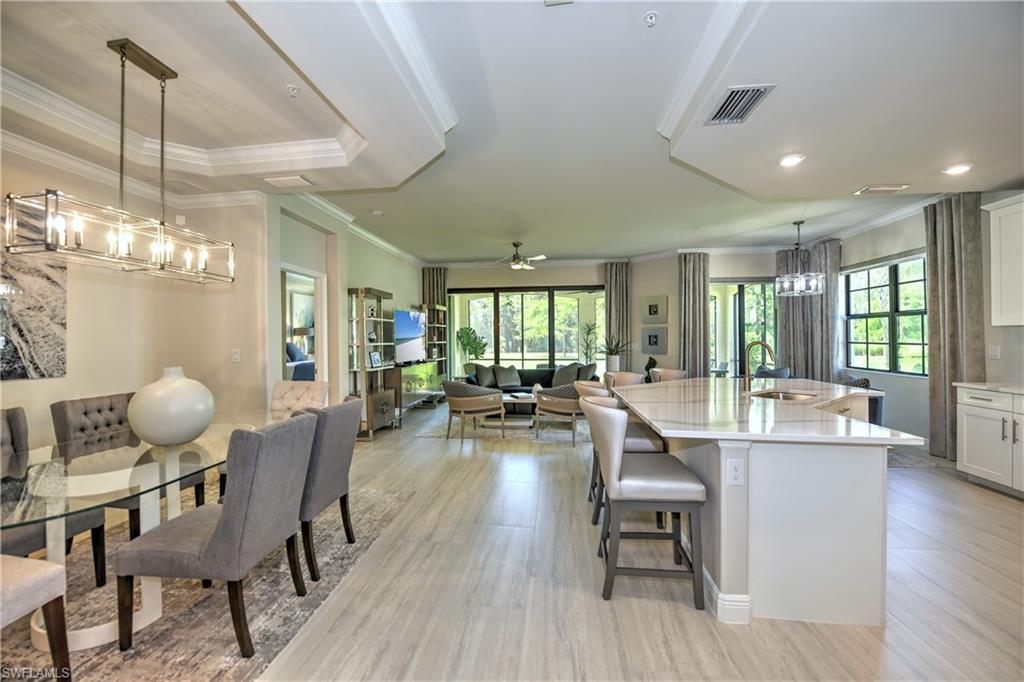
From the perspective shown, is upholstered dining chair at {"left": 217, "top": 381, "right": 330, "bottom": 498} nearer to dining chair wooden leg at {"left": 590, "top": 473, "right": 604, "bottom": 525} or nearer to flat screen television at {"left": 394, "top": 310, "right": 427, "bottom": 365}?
dining chair wooden leg at {"left": 590, "top": 473, "right": 604, "bottom": 525}

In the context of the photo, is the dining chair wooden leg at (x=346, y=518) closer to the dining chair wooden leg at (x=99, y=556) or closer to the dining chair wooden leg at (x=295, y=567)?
the dining chair wooden leg at (x=295, y=567)

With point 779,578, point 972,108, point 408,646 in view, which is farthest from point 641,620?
point 972,108

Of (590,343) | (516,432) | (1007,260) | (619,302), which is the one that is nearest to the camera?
(1007,260)

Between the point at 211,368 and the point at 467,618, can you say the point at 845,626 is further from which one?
the point at 211,368

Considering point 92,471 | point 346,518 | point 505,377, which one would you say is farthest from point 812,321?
point 92,471

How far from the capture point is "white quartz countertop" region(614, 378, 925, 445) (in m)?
1.90

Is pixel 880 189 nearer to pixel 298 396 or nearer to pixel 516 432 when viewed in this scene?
pixel 516 432

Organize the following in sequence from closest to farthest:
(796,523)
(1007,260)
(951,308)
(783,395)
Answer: (796,523)
(783,395)
(1007,260)
(951,308)

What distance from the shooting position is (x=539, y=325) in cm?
930

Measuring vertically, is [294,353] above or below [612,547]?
above

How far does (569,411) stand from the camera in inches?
215

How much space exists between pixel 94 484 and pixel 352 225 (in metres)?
4.63

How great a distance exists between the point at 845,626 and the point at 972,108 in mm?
2880

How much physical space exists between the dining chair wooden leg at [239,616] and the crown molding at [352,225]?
3.63 m
